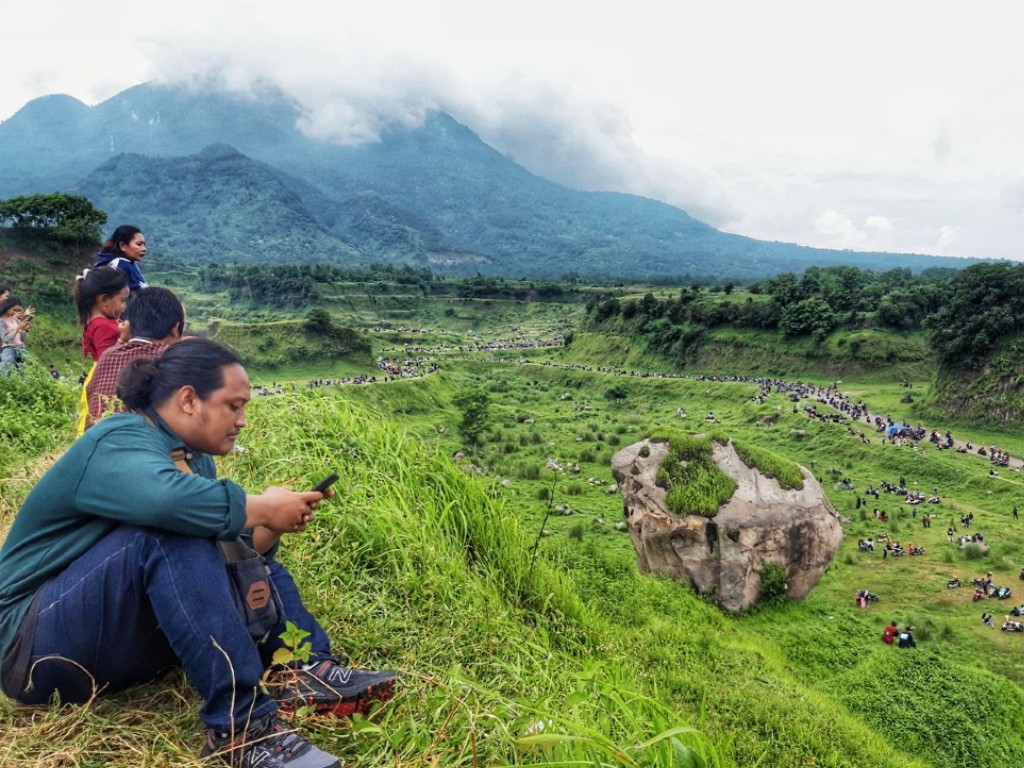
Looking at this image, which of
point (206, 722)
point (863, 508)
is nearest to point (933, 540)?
point (863, 508)

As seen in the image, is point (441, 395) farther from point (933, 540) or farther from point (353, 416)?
point (353, 416)

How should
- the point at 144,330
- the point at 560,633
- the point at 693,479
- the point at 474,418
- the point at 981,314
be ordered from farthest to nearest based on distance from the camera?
the point at 981,314 < the point at 474,418 < the point at 693,479 < the point at 560,633 < the point at 144,330

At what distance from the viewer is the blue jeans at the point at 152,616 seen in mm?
1853

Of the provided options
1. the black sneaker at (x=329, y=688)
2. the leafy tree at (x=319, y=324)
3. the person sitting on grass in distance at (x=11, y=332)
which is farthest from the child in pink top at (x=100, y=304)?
the leafy tree at (x=319, y=324)

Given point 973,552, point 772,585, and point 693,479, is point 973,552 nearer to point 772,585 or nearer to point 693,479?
point 772,585

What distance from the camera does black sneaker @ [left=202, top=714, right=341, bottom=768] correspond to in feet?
5.94

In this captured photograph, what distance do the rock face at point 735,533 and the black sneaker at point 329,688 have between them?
11076mm

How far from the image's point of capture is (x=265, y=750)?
183cm

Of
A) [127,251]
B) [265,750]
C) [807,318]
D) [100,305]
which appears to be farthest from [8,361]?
[807,318]

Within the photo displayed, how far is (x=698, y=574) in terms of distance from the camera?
1238 centimetres

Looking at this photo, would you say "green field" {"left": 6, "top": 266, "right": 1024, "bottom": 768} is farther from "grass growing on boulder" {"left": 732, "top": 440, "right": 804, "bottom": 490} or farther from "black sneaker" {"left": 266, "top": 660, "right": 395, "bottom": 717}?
"grass growing on boulder" {"left": 732, "top": 440, "right": 804, "bottom": 490}

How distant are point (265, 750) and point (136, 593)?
0.64 m

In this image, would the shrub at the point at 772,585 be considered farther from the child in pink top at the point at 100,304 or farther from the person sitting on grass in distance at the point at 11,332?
the person sitting on grass in distance at the point at 11,332

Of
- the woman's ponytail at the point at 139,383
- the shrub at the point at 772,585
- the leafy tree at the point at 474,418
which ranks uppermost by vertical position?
the woman's ponytail at the point at 139,383
